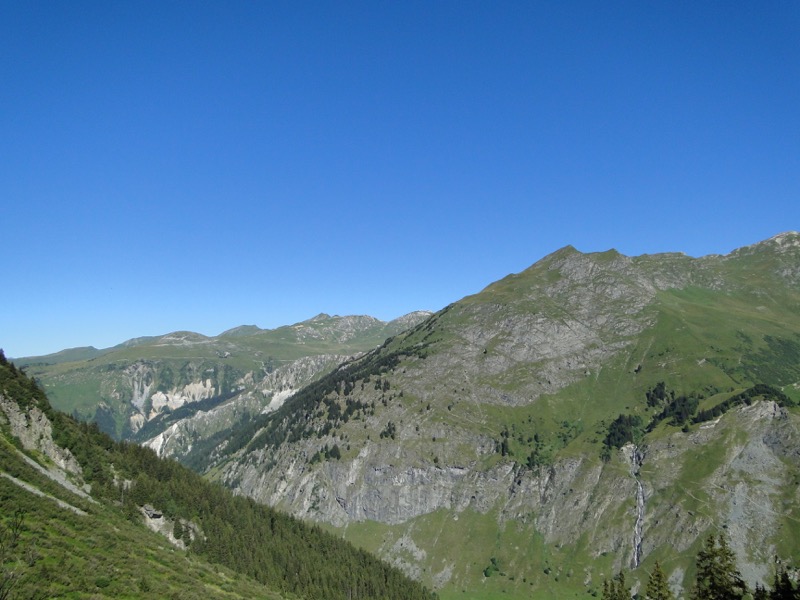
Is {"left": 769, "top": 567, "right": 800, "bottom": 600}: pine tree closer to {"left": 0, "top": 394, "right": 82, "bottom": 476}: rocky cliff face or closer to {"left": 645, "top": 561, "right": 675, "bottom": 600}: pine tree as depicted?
{"left": 645, "top": 561, "right": 675, "bottom": 600}: pine tree

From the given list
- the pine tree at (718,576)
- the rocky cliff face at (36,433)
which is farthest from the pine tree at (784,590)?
the rocky cliff face at (36,433)

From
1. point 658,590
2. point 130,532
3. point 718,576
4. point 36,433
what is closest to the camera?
point 718,576

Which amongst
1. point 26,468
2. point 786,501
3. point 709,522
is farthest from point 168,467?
point 786,501

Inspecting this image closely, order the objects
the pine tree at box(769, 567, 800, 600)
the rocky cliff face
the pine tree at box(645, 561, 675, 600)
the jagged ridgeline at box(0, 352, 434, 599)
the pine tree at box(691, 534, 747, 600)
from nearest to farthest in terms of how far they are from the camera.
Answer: the jagged ridgeline at box(0, 352, 434, 599), the pine tree at box(769, 567, 800, 600), the pine tree at box(691, 534, 747, 600), the pine tree at box(645, 561, 675, 600), the rocky cliff face

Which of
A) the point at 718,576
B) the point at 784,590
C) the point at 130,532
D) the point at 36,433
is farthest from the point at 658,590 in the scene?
the point at 36,433

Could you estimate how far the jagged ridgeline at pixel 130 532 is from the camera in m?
41.5

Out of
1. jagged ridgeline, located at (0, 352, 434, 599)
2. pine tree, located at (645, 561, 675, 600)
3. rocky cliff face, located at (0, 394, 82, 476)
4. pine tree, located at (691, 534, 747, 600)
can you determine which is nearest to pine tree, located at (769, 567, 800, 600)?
pine tree, located at (691, 534, 747, 600)

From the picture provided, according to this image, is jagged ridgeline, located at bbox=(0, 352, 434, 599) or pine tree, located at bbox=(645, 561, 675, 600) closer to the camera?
jagged ridgeline, located at bbox=(0, 352, 434, 599)

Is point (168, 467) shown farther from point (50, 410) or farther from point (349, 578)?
point (349, 578)

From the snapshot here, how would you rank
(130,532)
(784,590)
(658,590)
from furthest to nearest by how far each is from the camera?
1. (658,590)
2. (130,532)
3. (784,590)

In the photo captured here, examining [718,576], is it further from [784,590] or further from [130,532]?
[130,532]

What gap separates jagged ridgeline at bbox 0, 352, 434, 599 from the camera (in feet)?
136

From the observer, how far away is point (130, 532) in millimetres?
69938

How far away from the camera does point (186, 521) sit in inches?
4451
